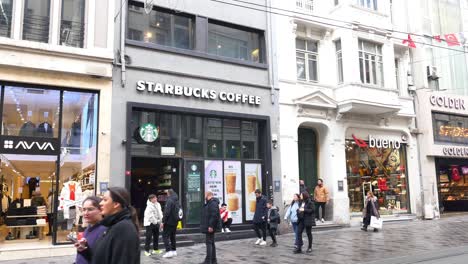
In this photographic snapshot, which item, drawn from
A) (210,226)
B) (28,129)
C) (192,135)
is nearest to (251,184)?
(192,135)

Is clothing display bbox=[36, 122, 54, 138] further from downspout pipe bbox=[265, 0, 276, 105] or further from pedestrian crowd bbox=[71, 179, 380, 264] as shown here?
downspout pipe bbox=[265, 0, 276, 105]

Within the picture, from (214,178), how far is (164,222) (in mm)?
4311

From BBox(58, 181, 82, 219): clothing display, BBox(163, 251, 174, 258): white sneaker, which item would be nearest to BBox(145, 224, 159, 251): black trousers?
BBox(163, 251, 174, 258): white sneaker

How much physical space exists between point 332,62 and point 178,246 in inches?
424

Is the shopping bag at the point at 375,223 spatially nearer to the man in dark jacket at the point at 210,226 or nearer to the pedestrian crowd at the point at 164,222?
the pedestrian crowd at the point at 164,222

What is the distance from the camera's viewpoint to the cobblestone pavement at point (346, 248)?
1097 cm

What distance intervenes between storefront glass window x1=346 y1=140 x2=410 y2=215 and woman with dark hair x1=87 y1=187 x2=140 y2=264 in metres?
16.9

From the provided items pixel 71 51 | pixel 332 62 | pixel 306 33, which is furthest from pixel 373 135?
pixel 71 51

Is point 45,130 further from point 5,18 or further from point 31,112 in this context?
point 5,18

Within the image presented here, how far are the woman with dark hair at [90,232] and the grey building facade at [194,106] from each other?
31.5 ft

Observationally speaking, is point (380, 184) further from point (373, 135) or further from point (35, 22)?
point (35, 22)

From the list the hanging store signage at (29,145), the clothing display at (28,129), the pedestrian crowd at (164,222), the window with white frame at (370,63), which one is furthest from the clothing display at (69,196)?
the window with white frame at (370,63)

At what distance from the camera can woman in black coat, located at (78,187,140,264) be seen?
3357 millimetres

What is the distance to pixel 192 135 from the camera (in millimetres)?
15445
